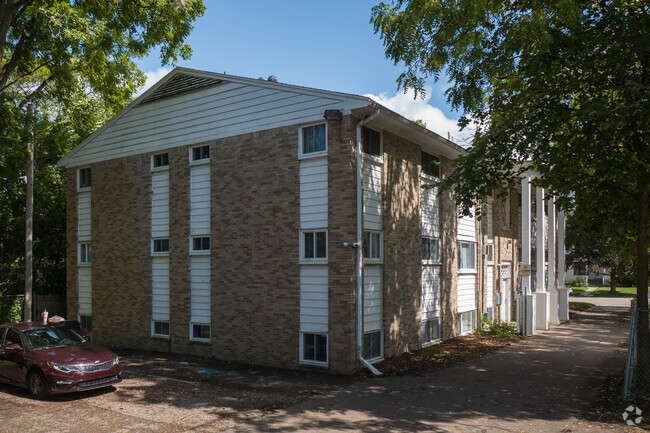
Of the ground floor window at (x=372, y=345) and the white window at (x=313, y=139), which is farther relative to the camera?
the white window at (x=313, y=139)

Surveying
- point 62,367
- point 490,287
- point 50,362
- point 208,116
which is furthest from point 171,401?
point 490,287

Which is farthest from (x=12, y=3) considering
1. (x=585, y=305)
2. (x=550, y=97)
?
(x=585, y=305)

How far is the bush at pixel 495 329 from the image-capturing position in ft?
61.3

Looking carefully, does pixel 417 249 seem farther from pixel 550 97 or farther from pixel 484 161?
pixel 550 97

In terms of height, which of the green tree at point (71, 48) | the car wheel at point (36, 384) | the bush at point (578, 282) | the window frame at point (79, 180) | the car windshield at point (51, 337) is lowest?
the bush at point (578, 282)

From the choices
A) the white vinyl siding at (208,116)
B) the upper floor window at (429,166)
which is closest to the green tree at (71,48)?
the white vinyl siding at (208,116)

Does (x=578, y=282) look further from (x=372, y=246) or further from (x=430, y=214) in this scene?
(x=372, y=246)

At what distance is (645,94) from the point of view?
29.1ft

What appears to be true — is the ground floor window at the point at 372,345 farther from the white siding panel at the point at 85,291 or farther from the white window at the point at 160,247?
the white siding panel at the point at 85,291

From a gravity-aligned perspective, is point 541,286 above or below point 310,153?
below

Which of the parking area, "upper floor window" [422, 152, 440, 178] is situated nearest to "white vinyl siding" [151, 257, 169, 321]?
the parking area

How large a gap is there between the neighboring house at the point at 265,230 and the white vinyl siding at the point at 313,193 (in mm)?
40

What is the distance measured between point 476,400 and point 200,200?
9584 mm

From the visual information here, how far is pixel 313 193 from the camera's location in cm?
1291
